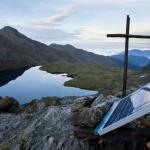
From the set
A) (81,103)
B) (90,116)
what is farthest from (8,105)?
(90,116)

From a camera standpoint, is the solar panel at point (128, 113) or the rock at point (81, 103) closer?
the solar panel at point (128, 113)

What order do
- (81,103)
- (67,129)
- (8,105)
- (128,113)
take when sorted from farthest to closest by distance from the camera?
(8,105), (81,103), (67,129), (128,113)

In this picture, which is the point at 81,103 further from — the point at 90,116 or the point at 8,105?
the point at 8,105

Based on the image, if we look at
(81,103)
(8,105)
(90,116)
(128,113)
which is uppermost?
(128,113)

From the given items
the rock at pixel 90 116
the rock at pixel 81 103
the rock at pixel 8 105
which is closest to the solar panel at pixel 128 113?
the rock at pixel 90 116

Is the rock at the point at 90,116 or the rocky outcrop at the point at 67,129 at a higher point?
the rock at the point at 90,116

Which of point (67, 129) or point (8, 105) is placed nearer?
point (67, 129)

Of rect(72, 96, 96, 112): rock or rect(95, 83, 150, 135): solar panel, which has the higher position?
rect(95, 83, 150, 135): solar panel

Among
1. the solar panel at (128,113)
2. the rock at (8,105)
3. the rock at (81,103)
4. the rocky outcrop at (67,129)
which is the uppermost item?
the solar panel at (128,113)

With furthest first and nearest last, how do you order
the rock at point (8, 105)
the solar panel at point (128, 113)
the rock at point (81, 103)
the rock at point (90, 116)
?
the rock at point (8, 105), the rock at point (81, 103), the rock at point (90, 116), the solar panel at point (128, 113)

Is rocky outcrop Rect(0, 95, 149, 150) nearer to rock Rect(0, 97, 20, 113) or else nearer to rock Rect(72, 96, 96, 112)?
rock Rect(72, 96, 96, 112)

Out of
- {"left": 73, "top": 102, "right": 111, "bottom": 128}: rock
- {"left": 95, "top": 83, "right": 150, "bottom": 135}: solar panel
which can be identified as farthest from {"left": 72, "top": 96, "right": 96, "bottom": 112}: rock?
{"left": 95, "top": 83, "right": 150, "bottom": 135}: solar panel

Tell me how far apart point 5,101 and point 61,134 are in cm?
4083

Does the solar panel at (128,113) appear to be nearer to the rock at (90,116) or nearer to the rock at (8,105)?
the rock at (90,116)
